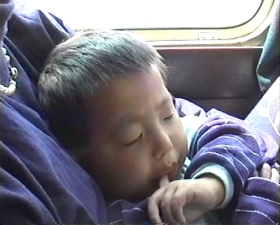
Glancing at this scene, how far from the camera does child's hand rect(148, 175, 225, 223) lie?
67cm

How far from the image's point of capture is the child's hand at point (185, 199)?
0.67m

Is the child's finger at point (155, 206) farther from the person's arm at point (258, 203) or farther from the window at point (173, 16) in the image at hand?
the window at point (173, 16)

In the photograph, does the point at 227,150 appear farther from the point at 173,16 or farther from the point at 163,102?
the point at 173,16

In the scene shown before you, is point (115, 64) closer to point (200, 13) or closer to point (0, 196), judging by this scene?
point (0, 196)

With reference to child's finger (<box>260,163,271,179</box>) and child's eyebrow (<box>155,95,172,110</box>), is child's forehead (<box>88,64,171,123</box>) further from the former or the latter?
child's finger (<box>260,163,271,179</box>)

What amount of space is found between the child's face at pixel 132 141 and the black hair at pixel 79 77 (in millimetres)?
16

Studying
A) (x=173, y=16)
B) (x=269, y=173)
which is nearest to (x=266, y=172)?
(x=269, y=173)

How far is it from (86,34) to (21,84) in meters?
0.15

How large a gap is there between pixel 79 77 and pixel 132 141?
118 mm

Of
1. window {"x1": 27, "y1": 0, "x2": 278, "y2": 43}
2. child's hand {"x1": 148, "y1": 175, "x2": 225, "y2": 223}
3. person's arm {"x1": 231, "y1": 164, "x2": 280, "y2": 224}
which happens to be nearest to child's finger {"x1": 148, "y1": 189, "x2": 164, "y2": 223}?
child's hand {"x1": 148, "y1": 175, "x2": 225, "y2": 223}

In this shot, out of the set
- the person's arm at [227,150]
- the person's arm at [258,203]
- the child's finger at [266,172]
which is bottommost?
the child's finger at [266,172]

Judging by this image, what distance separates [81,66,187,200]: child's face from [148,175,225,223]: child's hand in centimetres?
3

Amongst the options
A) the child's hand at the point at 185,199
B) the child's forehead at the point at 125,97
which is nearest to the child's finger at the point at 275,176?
the child's hand at the point at 185,199

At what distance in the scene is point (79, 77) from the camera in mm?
740
